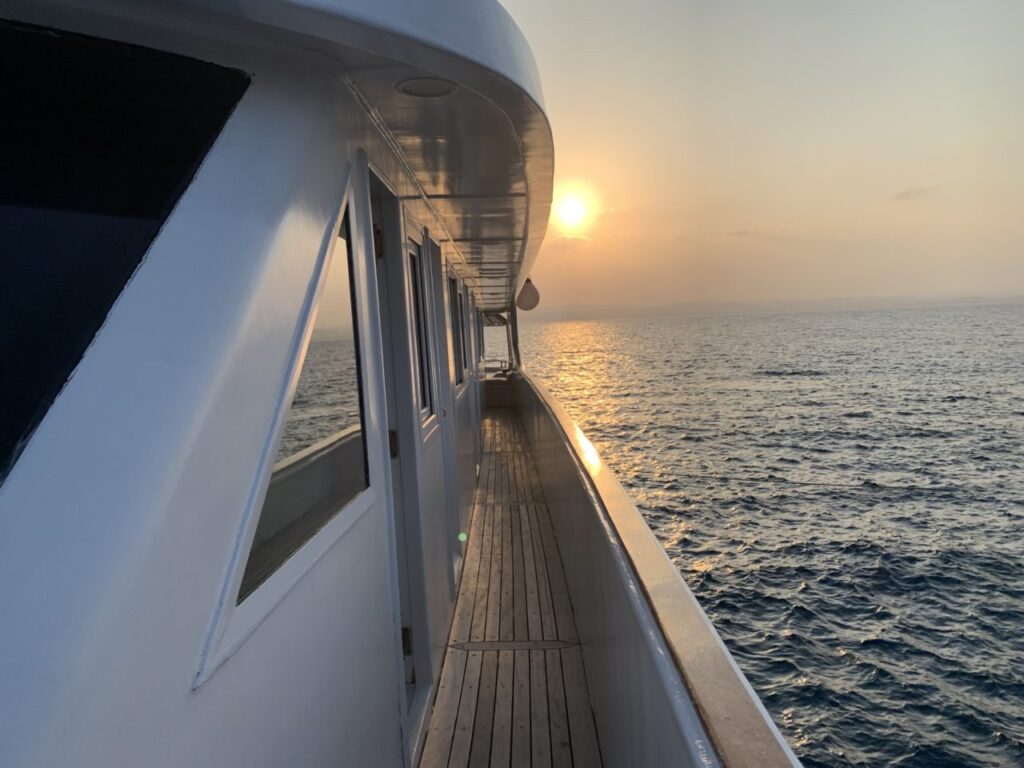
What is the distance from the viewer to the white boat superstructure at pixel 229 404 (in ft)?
2.67

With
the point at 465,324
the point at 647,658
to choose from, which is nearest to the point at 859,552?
the point at 465,324

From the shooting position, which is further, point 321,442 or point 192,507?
point 321,442

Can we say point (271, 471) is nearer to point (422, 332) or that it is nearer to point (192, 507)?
point (192, 507)

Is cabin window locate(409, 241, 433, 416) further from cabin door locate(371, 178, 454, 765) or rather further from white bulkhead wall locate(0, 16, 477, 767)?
white bulkhead wall locate(0, 16, 477, 767)

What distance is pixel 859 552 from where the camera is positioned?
11.7 meters

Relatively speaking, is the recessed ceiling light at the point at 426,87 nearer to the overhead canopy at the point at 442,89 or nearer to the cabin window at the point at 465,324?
the overhead canopy at the point at 442,89

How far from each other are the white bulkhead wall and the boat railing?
70 cm

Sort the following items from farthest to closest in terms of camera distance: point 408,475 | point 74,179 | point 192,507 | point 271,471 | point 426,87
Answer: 1. point 408,475
2. point 426,87
3. point 271,471
4. point 74,179
5. point 192,507

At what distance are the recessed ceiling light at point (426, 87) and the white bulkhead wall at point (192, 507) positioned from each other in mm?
240

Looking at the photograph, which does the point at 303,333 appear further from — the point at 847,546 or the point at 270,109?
the point at 847,546

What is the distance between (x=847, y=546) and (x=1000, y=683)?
4.08m

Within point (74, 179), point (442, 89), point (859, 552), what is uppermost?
point (442, 89)

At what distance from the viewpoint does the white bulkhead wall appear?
751mm

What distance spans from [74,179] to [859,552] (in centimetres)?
1272
